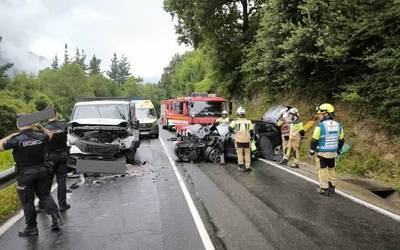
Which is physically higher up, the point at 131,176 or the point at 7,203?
the point at 7,203

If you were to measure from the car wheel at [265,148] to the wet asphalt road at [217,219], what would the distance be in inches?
168

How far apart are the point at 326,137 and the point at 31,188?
5.88m

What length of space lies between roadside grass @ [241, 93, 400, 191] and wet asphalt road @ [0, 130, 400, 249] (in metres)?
2.38

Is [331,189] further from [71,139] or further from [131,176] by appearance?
[71,139]

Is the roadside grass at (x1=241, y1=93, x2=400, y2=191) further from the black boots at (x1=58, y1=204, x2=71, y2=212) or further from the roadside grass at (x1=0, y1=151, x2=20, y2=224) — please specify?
the roadside grass at (x1=0, y1=151, x2=20, y2=224)

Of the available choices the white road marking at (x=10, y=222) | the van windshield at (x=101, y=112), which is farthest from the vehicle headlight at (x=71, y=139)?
the white road marking at (x=10, y=222)

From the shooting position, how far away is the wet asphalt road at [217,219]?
6.18 metres

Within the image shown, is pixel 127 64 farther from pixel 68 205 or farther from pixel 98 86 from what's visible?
pixel 68 205

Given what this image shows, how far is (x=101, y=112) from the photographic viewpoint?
14.3 m

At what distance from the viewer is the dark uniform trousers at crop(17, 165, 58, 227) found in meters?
6.67

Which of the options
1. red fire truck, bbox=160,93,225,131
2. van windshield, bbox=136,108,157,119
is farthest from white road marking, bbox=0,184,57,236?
van windshield, bbox=136,108,157,119

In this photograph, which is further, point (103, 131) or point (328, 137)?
point (103, 131)

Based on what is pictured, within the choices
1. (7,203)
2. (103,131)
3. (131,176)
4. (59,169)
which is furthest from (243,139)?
(7,203)

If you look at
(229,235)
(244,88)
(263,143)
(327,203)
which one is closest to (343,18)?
(263,143)
